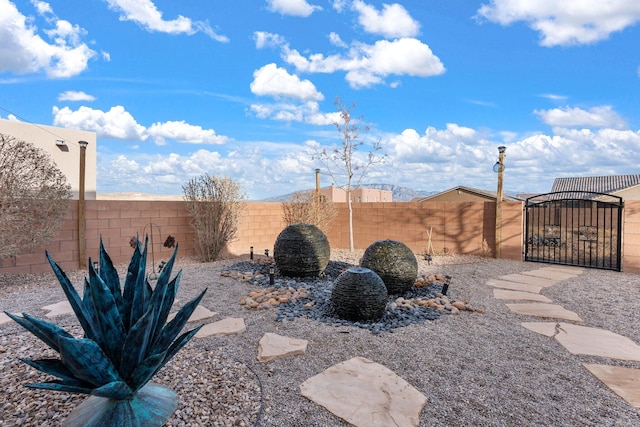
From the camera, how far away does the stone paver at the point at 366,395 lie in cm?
188

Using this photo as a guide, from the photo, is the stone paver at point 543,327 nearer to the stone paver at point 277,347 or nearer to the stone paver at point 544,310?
the stone paver at point 544,310

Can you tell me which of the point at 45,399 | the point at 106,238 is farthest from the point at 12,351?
the point at 106,238

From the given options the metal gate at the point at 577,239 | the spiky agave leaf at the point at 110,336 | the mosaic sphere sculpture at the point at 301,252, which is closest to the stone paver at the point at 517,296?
the mosaic sphere sculpture at the point at 301,252

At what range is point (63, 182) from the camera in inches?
233

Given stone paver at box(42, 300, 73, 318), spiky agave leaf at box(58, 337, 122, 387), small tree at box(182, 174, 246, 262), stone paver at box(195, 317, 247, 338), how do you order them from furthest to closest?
small tree at box(182, 174, 246, 262), stone paver at box(42, 300, 73, 318), stone paver at box(195, 317, 247, 338), spiky agave leaf at box(58, 337, 122, 387)

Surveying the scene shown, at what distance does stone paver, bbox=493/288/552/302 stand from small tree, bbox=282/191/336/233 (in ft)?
18.3

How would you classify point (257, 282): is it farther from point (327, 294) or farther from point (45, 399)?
point (45, 399)

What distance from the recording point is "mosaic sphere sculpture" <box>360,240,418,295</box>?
14.3ft

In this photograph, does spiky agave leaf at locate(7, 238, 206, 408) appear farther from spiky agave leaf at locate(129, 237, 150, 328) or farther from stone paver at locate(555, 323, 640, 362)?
stone paver at locate(555, 323, 640, 362)

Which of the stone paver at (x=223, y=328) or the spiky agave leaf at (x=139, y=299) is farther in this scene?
the stone paver at (x=223, y=328)

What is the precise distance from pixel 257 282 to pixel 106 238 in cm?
384

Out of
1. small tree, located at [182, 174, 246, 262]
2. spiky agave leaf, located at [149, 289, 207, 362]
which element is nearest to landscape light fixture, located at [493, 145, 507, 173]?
small tree, located at [182, 174, 246, 262]

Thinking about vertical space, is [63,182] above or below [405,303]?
above

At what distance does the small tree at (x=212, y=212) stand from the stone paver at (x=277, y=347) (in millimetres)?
4957
